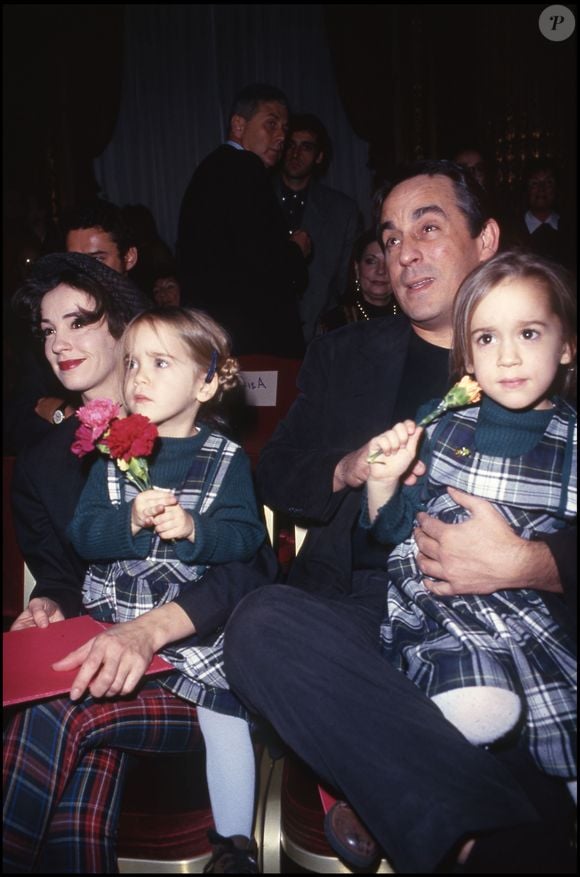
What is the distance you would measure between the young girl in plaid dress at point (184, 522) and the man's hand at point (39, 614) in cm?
9


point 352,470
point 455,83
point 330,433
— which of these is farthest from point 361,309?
point 455,83

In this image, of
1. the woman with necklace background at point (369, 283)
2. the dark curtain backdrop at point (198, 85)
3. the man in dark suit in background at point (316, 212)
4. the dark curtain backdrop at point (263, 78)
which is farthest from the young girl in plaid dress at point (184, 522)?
the dark curtain backdrop at point (198, 85)

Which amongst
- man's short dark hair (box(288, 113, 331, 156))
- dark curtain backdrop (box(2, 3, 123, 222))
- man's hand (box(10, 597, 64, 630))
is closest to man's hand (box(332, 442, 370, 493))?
man's hand (box(10, 597, 64, 630))

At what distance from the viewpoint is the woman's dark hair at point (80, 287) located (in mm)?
2146

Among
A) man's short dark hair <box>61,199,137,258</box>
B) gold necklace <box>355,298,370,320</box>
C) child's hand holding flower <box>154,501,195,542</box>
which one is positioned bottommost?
child's hand holding flower <box>154,501,195,542</box>

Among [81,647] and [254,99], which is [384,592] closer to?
[81,647]

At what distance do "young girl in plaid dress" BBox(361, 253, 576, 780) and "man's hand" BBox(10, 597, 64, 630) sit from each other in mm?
880

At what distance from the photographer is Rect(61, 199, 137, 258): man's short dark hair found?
316cm

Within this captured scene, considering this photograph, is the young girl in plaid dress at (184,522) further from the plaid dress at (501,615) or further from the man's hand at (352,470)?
the plaid dress at (501,615)

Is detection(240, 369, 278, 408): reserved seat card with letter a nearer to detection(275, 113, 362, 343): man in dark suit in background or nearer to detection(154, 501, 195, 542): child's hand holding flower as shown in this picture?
detection(154, 501, 195, 542): child's hand holding flower

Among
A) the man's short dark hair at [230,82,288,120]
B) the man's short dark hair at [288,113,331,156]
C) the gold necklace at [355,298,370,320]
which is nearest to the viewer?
the man's short dark hair at [230,82,288,120]

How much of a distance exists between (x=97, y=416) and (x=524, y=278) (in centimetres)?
101

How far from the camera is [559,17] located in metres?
1.87

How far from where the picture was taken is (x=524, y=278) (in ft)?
5.21
